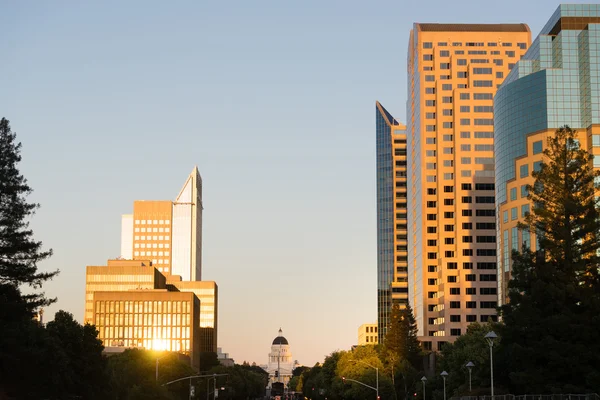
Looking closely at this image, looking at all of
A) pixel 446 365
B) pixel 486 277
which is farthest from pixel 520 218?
pixel 486 277

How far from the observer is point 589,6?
139875 mm

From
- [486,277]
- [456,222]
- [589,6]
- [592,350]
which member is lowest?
[592,350]

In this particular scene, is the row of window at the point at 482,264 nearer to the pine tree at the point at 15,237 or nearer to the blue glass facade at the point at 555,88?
the blue glass facade at the point at 555,88

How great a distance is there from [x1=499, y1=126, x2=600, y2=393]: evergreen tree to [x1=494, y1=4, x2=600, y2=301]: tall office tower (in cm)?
6296

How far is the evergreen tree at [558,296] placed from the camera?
63.1 meters

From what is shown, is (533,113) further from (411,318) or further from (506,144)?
(411,318)

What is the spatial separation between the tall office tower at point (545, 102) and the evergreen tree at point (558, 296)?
63.0 meters

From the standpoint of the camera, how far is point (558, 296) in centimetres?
6556

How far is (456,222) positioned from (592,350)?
137400 mm

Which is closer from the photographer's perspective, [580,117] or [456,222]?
[580,117]

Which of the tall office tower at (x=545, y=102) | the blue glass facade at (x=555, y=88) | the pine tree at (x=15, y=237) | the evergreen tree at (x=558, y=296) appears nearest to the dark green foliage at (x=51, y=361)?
the pine tree at (x=15, y=237)

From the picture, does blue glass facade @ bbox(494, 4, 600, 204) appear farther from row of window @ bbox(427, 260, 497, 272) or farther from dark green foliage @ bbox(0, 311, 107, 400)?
dark green foliage @ bbox(0, 311, 107, 400)

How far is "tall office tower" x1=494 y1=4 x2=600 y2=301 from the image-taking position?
447ft

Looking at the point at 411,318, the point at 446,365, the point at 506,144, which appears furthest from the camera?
the point at 411,318
